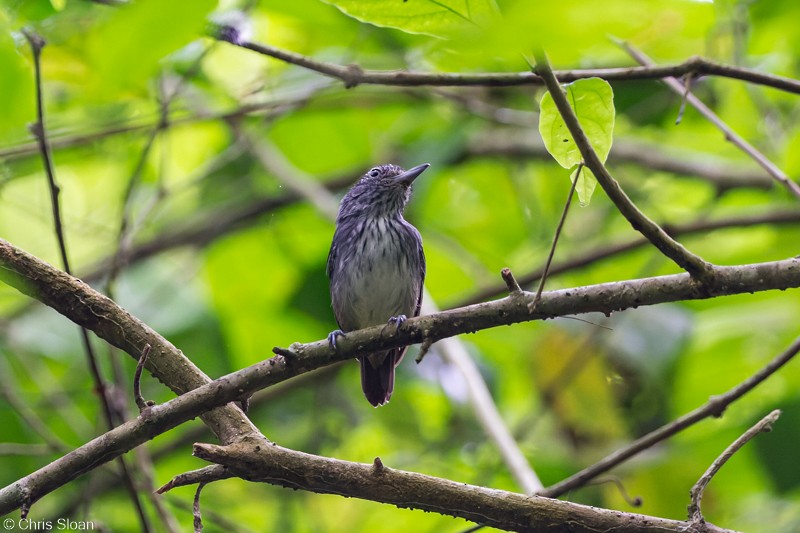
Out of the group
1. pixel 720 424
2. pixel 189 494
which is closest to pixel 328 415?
pixel 189 494

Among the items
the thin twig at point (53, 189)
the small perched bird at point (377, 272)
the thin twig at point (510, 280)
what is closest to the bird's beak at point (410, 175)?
the small perched bird at point (377, 272)

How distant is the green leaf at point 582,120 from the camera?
75.4 inches

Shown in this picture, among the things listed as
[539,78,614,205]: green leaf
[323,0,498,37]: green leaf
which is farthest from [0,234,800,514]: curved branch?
[323,0,498,37]: green leaf

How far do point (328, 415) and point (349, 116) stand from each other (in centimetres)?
191

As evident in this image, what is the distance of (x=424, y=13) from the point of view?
5.81ft

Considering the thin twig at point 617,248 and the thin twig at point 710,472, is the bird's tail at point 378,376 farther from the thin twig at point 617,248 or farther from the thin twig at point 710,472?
the thin twig at point 710,472

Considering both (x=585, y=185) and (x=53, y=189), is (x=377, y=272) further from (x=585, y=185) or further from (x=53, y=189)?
(x=585, y=185)

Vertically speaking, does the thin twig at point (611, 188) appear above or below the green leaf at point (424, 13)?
below

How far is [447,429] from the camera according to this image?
574 cm

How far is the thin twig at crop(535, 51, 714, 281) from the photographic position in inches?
68.1

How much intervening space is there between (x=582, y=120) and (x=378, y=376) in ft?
9.02

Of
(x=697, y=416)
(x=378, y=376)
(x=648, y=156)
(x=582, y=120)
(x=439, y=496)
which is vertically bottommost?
(x=439, y=496)

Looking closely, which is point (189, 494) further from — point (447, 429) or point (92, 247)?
point (92, 247)

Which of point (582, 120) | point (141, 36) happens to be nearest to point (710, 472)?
point (582, 120)
